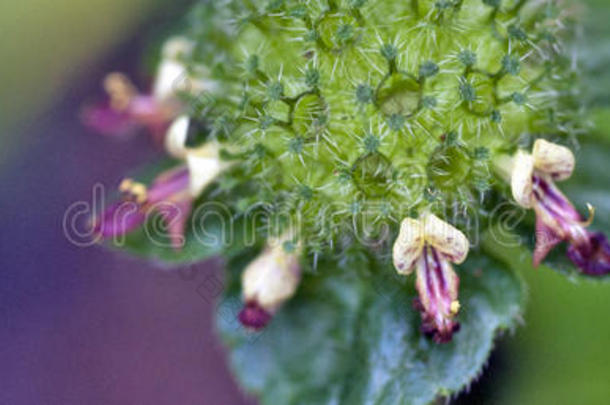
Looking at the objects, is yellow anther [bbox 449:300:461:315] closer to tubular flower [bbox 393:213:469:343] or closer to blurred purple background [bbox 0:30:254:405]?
tubular flower [bbox 393:213:469:343]

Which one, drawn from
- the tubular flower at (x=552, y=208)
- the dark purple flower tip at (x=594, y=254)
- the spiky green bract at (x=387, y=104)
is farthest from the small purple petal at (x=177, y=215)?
the dark purple flower tip at (x=594, y=254)

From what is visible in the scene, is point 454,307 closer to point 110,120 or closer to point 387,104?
point 387,104

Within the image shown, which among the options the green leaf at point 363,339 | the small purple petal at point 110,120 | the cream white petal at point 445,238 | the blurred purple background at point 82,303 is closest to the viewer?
the cream white petal at point 445,238

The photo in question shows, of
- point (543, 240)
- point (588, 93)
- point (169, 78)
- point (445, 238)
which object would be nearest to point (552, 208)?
point (543, 240)

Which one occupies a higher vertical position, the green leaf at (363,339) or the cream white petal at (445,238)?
the cream white petal at (445,238)

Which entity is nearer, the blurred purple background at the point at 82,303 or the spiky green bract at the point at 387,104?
the spiky green bract at the point at 387,104

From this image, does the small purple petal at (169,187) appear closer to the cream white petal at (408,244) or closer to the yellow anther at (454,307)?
the cream white petal at (408,244)

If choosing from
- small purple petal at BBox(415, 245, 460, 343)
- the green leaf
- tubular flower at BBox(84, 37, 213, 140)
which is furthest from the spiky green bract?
tubular flower at BBox(84, 37, 213, 140)
